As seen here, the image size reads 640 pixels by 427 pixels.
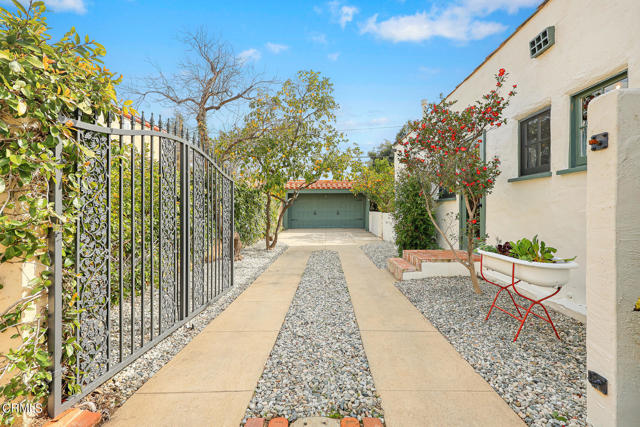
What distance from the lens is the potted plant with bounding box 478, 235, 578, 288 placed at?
263 cm

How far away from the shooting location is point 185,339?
2.98m

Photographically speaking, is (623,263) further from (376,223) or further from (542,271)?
(376,223)

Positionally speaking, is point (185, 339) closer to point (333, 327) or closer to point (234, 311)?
point (234, 311)

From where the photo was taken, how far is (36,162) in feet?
4.91

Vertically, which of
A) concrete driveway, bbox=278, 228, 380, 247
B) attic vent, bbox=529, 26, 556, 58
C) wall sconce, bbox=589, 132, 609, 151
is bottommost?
concrete driveway, bbox=278, 228, 380, 247

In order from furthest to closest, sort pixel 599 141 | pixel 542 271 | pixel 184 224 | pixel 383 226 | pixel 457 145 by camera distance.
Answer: pixel 383 226 < pixel 457 145 < pixel 184 224 < pixel 542 271 < pixel 599 141

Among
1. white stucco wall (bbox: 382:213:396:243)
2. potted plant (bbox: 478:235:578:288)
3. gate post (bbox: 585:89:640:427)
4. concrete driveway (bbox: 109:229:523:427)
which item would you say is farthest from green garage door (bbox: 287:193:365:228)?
gate post (bbox: 585:89:640:427)

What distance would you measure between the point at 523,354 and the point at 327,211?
→ 16267 mm

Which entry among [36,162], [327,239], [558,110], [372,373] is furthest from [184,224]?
[327,239]

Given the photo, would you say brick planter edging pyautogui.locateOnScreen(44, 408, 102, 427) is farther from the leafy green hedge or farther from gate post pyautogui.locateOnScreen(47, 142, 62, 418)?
the leafy green hedge

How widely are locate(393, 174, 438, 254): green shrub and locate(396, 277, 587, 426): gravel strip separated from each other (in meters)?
2.85

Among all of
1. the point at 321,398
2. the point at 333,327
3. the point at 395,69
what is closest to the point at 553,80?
the point at 333,327

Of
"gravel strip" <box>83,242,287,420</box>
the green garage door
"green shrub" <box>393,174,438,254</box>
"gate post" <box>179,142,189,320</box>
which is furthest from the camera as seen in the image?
the green garage door

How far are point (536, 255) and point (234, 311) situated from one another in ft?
11.3
